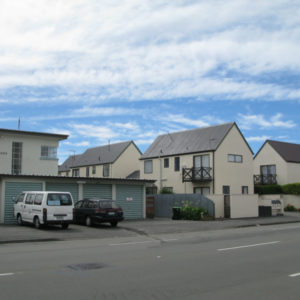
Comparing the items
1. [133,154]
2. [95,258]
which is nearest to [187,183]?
[133,154]

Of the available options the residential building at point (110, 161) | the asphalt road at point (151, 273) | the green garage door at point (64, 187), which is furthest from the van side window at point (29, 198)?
the residential building at point (110, 161)

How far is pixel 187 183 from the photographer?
41.7m

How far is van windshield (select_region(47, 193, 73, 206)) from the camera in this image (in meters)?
20.5

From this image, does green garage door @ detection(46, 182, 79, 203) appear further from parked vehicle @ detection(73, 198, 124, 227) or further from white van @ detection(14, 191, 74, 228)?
white van @ detection(14, 191, 74, 228)

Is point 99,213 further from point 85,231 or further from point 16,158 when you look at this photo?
point 16,158

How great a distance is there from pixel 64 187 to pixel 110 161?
2702 cm

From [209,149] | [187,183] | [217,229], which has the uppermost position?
[209,149]

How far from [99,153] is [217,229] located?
121 ft

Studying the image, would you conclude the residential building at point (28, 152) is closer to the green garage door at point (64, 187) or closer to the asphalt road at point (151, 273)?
the green garage door at point (64, 187)

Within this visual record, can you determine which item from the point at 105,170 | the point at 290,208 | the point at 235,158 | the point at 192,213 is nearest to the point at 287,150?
the point at 290,208

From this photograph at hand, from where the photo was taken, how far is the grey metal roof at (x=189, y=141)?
40969mm

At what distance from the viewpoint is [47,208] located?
66.7 feet

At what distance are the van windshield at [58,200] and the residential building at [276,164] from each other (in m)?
31.8

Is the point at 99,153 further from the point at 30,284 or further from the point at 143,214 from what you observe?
the point at 30,284
